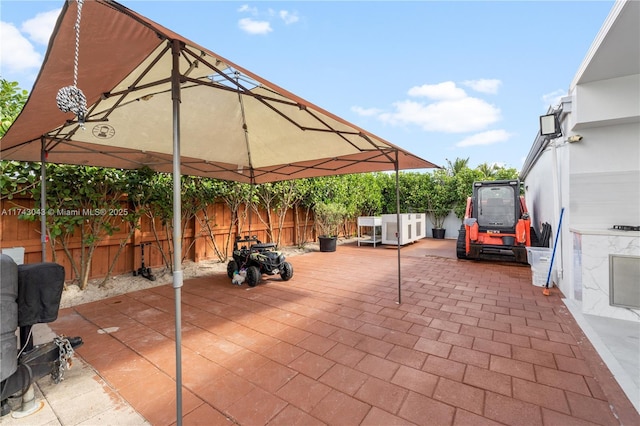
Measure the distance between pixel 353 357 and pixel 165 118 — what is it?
3.35 m

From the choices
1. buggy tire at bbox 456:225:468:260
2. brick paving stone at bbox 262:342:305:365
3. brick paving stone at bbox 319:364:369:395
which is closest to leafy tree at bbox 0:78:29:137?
brick paving stone at bbox 262:342:305:365

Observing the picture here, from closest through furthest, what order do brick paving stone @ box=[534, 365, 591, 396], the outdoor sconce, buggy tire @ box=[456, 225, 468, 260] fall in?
1. brick paving stone @ box=[534, 365, 591, 396]
2. the outdoor sconce
3. buggy tire @ box=[456, 225, 468, 260]

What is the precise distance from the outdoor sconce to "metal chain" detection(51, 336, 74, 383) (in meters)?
5.73

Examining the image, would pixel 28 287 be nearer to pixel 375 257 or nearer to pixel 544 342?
pixel 544 342

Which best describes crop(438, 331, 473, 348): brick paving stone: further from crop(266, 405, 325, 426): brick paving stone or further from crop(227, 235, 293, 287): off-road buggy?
crop(227, 235, 293, 287): off-road buggy

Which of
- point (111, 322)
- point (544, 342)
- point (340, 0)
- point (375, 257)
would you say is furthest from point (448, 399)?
point (340, 0)

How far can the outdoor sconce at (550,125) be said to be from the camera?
3820 mm

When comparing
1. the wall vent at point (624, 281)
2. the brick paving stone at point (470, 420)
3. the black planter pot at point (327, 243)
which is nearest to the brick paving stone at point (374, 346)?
the brick paving stone at point (470, 420)

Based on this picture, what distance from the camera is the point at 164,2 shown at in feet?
7.85

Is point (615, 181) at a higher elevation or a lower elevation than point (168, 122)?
lower

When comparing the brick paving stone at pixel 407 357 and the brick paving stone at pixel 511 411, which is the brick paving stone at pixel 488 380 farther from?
the brick paving stone at pixel 407 357

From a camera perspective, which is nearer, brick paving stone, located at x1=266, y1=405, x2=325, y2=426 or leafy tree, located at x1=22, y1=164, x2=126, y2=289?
brick paving stone, located at x1=266, y1=405, x2=325, y2=426

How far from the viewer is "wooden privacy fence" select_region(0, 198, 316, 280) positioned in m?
3.56

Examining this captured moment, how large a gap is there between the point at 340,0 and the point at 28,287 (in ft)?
19.0
